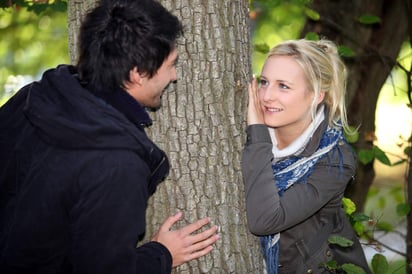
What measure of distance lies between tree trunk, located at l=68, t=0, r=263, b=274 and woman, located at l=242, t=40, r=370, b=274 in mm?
95

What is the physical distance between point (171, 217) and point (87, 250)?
0.71m

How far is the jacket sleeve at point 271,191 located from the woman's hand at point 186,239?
22 cm

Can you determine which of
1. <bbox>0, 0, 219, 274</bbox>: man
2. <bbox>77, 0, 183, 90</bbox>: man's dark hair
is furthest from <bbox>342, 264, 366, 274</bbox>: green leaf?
<bbox>77, 0, 183, 90</bbox>: man's dark hair

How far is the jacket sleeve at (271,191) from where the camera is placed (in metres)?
2.99

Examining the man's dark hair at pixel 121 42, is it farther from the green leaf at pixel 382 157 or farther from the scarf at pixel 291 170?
the green leaf at pixel 382 157

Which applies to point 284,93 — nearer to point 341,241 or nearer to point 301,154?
point 301,154

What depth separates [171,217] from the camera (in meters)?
2.93

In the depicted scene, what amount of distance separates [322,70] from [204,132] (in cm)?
70

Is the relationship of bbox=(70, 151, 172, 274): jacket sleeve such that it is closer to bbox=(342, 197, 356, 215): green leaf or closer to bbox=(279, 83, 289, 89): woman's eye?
bbox=(279, 83, 289, 89): woman's eye

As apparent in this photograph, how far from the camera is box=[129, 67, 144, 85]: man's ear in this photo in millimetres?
2410

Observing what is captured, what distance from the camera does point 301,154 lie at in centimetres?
324

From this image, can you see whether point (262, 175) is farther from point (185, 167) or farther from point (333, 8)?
point (333, 8)

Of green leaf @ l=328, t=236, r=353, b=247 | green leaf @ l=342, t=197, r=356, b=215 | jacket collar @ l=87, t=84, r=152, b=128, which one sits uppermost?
jacket collar @ l=87, t=84, r=152, b=128

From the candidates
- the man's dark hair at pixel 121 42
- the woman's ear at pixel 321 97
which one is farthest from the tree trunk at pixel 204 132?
the man's dark hair at pixel 121 42
